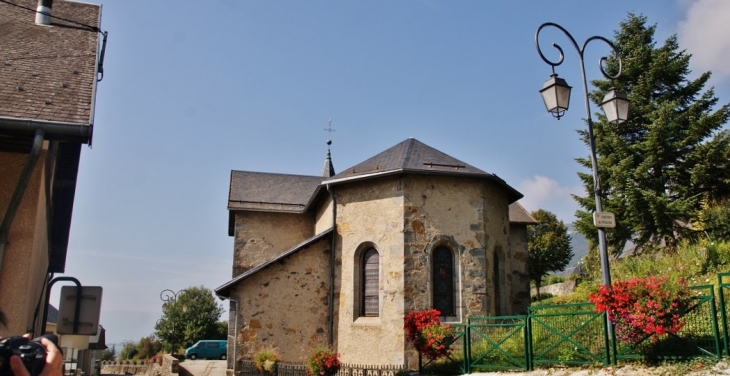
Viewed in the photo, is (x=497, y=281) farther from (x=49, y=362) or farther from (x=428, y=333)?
(x=49, y=362)

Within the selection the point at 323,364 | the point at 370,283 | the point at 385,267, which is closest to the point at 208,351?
the point at 370,283

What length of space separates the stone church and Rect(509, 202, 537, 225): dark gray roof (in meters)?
3.15

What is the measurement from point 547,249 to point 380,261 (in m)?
28.6

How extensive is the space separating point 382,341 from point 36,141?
34.4 feet

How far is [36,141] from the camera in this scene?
18.0ft

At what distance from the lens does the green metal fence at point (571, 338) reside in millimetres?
10094

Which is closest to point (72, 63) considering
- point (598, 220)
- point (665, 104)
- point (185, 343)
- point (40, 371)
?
point (40, 371)

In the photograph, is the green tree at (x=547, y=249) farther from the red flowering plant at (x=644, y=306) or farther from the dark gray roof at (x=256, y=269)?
the red flowering plant at (x=644, y=306)

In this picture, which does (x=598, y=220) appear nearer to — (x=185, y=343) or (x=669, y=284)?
(x=669, y=284)

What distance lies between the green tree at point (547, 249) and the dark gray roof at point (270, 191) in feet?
67.9

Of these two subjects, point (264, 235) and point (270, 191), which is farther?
point (270, 191)

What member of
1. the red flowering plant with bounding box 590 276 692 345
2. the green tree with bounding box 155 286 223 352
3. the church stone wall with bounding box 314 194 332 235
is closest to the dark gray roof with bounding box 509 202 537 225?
the church stone wall with bounding box 314 194 332 235

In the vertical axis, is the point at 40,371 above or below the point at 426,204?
below

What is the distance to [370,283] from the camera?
50.0ft
